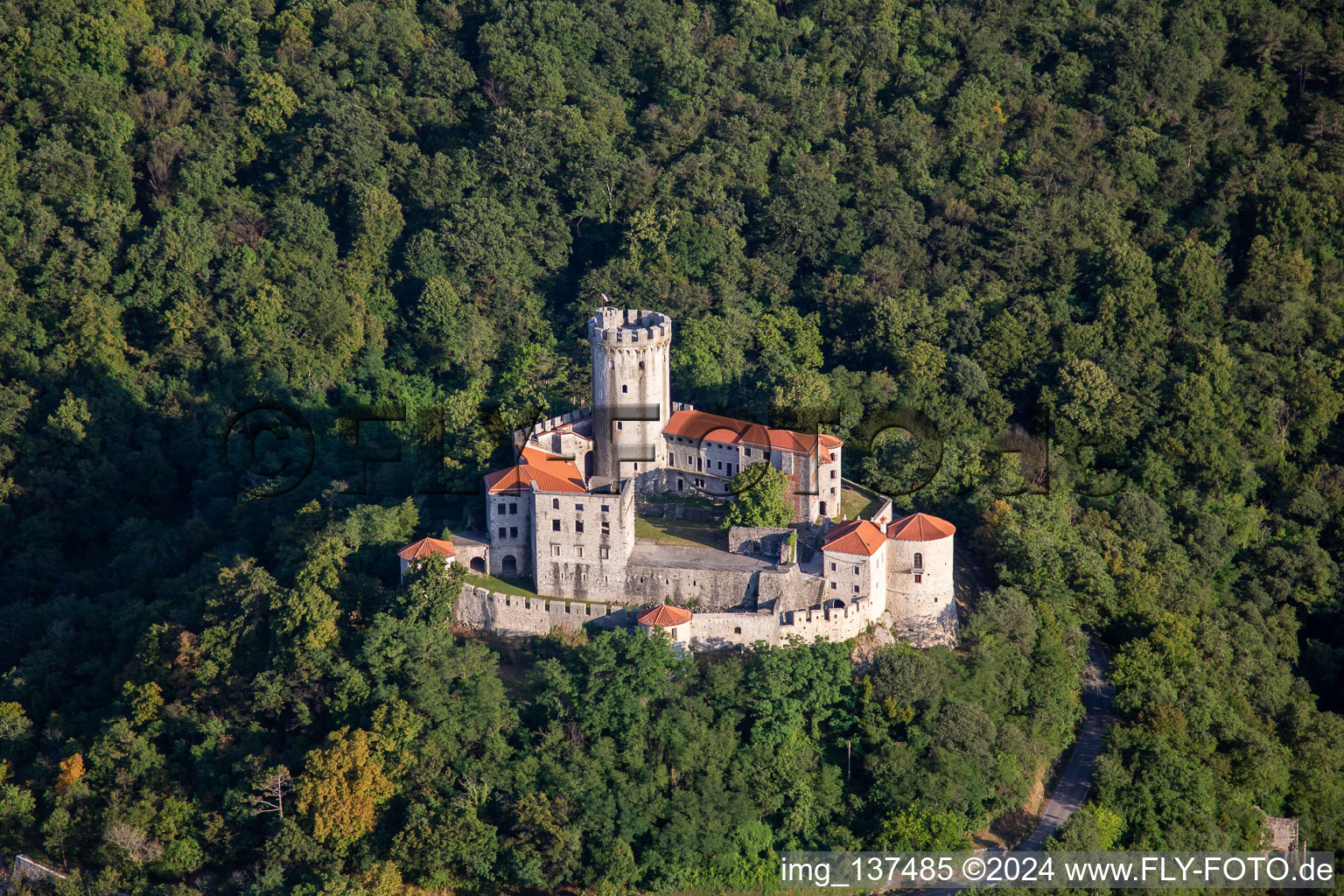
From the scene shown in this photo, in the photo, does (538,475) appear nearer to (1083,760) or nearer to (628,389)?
(628,389)

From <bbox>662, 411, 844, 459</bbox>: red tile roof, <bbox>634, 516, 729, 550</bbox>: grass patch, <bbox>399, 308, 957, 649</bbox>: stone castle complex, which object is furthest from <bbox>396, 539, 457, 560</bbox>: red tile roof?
<bbox>662, 411, 844, 459</bbox>: red tile roof

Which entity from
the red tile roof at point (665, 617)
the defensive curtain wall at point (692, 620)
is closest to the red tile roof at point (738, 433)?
the defensive curtain wall at point (692, 620)

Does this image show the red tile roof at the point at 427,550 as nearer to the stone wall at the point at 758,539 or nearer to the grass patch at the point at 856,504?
the stone wall at the point at 758,539

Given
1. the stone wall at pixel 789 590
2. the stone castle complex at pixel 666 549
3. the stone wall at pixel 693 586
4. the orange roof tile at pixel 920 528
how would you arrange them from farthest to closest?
1. the orange roof tile at pixel 920 528
2. the stone wall at pixel 693 586
3. the stone wall at pixel 789 590
4. the stone castle complex at pixel 666 549

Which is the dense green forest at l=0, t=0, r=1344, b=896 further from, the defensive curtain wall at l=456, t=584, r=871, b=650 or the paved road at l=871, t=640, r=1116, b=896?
the defensive curtain wall at l=456, t=584, r=871, b=650

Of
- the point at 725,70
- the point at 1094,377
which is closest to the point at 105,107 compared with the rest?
the point at 725,70

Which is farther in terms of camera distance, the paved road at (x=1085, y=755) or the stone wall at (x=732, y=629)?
the paved road at (x=1085, y=755)

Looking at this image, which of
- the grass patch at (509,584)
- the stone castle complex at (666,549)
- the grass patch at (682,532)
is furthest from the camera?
the grass patch at (682,532)
